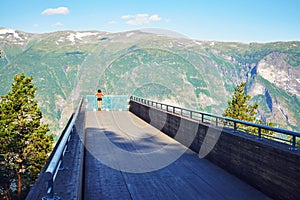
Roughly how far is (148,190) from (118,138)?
686cm

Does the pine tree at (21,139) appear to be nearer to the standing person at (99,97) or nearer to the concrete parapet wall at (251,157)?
the standing person at (99,97)

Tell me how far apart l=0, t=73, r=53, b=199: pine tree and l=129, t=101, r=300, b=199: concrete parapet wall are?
16.3 m

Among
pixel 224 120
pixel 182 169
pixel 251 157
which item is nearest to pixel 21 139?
pixel 224 120

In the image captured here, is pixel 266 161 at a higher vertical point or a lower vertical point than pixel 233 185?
higher

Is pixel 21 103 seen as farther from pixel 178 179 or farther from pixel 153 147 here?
pixel 178 179

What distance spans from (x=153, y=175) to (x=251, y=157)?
2.48 metres

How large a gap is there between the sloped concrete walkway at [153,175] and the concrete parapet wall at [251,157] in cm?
25

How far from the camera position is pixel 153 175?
7461mm

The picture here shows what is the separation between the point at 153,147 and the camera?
A: 11109mm

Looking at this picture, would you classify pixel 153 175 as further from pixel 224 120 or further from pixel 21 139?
pixel 21 139

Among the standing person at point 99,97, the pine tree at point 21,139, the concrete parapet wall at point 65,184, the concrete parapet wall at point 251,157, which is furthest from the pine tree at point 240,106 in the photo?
the concrete parapet wall at point 65,184

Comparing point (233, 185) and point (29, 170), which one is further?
point (29, 170)

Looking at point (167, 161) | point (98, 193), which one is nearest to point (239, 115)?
point (167, 161)


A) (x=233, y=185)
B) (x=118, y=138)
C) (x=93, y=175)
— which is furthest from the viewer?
(x=118, y=138)
